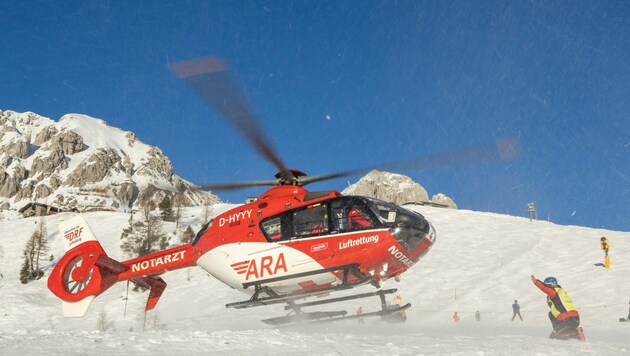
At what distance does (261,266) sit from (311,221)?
1.82 meters

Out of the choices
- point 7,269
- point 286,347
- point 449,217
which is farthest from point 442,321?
point 7,269

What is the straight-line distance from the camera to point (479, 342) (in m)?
9.48

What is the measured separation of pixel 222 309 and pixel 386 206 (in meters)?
27.2

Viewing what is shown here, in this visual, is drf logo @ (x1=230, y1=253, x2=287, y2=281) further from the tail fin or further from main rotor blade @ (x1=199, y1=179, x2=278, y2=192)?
the tail fin

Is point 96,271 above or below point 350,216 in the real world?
below

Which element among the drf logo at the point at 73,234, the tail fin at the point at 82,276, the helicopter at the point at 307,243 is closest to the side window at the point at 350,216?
the helicopter at the point at 307,243

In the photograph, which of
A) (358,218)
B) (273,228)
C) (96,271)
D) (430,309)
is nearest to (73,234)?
(96,271)

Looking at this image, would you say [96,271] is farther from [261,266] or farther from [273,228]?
[273,228]

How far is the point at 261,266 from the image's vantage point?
1370cm

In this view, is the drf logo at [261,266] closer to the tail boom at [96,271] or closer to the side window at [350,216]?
the side window at [350,216]

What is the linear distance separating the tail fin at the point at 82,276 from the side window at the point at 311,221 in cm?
606

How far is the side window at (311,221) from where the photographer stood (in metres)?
13.2

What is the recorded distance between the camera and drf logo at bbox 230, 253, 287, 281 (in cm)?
1345

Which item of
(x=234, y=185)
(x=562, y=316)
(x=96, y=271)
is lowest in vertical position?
(x=562, y=316)
